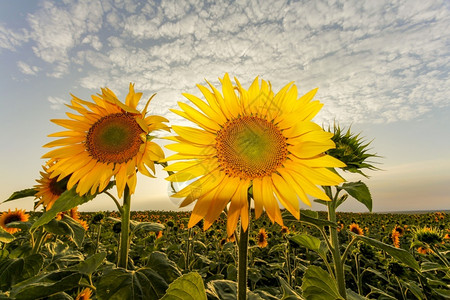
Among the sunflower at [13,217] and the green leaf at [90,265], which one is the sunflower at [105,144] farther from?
the sunflower at [13,217]

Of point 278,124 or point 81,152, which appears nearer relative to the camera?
point 278,124

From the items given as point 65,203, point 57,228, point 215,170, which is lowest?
point 57,228

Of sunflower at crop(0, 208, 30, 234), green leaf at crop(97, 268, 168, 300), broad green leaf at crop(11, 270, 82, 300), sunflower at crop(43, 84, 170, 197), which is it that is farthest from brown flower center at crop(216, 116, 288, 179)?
sunflower at crop(0, 208, 30, 234)

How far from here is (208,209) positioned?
1.23 metres

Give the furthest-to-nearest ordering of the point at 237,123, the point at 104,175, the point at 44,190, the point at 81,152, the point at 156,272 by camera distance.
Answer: the point at 44,190
the point at 81,152
the point at 104,175
the point at 156,272
the point at 237,123

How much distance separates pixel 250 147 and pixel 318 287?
802mm

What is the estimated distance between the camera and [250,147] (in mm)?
1389

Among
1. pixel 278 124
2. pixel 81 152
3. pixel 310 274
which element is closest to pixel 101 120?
pixel 81 152

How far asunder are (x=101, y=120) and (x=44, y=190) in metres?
1.12

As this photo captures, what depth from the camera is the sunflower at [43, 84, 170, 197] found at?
1660 millimetres

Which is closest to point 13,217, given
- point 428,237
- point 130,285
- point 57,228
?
point 57,228

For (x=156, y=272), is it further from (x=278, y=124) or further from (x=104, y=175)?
(x=278, y=124)

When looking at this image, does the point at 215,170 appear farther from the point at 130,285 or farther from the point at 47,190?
the point at 47,190

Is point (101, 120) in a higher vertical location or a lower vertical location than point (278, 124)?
higher
